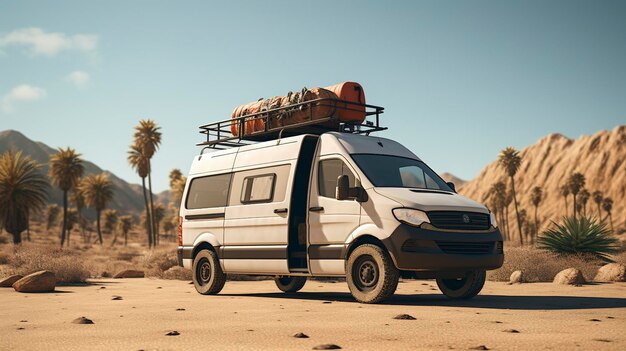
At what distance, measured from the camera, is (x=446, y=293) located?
461 inches

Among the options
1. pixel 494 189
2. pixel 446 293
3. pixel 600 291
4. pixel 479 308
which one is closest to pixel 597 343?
pixel 479 308

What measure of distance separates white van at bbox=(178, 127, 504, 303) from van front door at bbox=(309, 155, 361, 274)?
17mm

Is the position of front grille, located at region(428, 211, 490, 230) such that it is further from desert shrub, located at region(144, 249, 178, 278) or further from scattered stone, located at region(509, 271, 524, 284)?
desert shrub, located at region(144, 249, 178, 278)

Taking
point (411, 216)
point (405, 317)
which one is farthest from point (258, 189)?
point (405, 317)

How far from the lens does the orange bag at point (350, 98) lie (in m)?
12.2

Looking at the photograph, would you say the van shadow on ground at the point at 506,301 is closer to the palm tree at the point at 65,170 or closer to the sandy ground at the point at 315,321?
the sandy ground at the point at 315,321

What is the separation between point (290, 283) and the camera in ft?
46.2

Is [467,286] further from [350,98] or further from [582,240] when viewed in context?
[582,240]

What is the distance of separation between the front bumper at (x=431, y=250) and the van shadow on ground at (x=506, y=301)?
0.72 metres

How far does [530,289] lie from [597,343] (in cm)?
788

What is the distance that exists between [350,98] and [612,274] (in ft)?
25.7

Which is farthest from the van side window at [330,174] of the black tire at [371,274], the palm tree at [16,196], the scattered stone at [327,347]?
the palm tree at [16,196]

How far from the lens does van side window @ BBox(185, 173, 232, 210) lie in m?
13.3

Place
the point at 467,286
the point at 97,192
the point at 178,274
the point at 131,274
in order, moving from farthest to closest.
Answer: the point at 97,192, the point at 131,274, the point at 178,274, the point at 467,286
